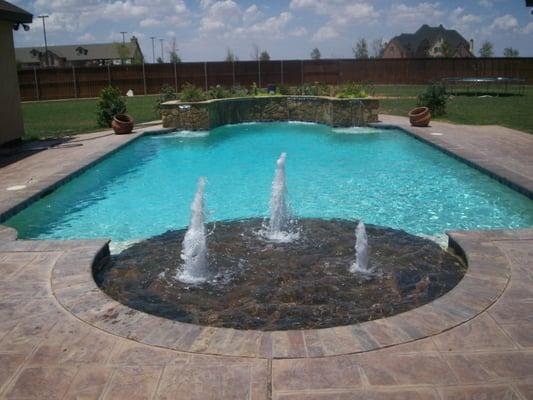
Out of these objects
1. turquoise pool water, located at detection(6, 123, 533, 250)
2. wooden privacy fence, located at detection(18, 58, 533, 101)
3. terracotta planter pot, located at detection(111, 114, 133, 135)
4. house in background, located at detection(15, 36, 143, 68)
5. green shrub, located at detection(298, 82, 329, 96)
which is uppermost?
house in background, located at detection(15, 36, 143, 68)

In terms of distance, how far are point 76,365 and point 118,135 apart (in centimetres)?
1185

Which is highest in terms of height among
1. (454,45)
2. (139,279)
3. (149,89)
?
(454,45)

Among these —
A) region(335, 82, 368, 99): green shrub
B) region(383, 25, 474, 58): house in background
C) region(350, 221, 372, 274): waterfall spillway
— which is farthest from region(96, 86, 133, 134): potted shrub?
region(383, 25, 474, 58): house in background

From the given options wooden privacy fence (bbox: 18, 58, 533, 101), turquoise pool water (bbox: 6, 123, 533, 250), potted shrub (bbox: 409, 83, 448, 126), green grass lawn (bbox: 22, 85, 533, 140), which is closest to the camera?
turquoise pool water (bbox: 6, 123, 533, 250)

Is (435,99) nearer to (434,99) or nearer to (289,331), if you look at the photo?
(434,99)

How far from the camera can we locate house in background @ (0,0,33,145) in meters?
12.2

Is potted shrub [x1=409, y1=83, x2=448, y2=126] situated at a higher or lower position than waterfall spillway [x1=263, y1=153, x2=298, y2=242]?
higher

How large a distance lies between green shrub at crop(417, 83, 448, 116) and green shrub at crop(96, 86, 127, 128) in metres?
9.72

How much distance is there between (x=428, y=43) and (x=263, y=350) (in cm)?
7112

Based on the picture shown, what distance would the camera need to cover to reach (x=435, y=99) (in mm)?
16781

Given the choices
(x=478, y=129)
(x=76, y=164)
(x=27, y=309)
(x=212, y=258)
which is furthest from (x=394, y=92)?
(x=27, y=309)

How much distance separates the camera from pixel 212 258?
552 cm

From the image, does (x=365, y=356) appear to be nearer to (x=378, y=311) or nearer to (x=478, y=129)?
(x=378, y=311)

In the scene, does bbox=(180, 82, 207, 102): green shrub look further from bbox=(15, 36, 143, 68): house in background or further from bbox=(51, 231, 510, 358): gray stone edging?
bbox=(15, 36, 143, 68): house in background
